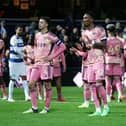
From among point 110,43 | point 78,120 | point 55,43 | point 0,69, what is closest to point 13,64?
point 0,69

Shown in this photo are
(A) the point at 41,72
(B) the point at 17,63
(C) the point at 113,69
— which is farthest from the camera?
(B) the point at 17,63

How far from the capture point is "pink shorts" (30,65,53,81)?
1538 cm

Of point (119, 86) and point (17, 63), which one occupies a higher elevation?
point (17, 63)

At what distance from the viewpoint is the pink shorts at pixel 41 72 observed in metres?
15.4

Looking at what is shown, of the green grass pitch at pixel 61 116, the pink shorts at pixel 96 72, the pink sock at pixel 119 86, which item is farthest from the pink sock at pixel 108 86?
the pink shorts at pixel 96 72

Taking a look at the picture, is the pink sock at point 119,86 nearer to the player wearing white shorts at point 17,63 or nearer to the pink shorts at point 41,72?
the player wearing white shorts at point 17,63

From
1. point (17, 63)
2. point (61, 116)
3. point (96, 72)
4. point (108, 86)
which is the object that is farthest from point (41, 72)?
point (17, 63)

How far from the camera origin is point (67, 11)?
102 feet

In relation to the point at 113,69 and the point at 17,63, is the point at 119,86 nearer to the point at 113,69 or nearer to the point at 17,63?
the point at 113,69

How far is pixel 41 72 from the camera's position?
1541 cm

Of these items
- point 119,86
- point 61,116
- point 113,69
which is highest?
point 113,69

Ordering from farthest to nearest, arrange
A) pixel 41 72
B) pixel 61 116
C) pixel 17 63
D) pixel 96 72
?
1. pixel 17 63
2. pixel 41 72
3. pixel 61 116
4. pixel 96 72

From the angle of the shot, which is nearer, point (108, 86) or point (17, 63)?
point (108, 86)

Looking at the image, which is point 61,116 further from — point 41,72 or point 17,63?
point 17,63
